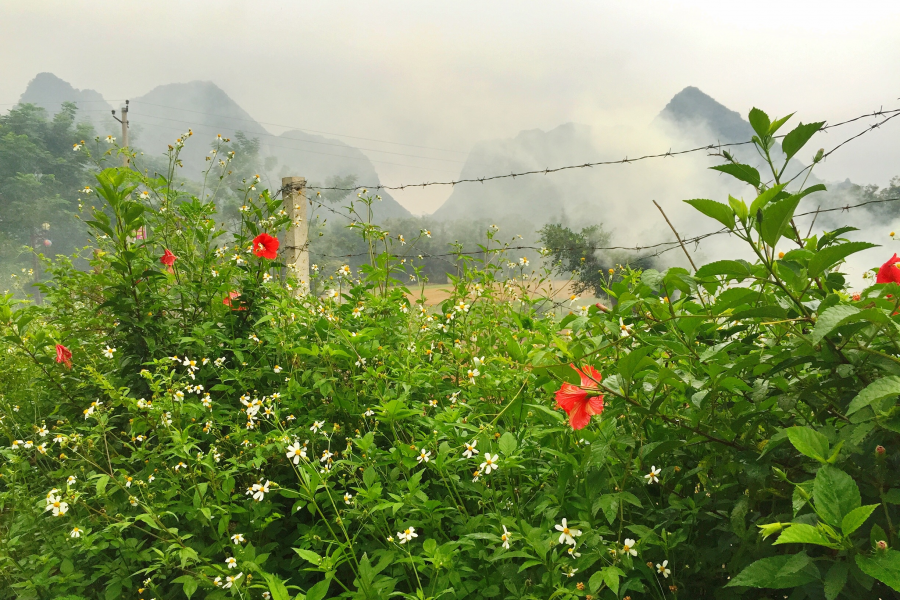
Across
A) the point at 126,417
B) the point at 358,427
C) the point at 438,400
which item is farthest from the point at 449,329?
the point at 126,417

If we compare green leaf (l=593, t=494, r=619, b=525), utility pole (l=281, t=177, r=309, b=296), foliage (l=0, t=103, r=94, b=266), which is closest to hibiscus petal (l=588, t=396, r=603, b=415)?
green leaf (l=593, t=494, r=619, b=525)

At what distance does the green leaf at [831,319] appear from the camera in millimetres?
593

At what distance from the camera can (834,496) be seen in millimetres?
586

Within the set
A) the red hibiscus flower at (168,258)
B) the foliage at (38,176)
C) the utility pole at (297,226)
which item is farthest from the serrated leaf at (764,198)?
the foliage at (38,176)

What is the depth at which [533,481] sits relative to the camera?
1158mm

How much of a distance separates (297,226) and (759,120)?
3478 millimetres

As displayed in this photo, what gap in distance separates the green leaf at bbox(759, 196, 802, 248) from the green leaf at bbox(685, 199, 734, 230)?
4 cm

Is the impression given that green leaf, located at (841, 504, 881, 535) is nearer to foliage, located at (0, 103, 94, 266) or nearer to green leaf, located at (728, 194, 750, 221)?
green leaf, located at (728, 194, 750, 221)

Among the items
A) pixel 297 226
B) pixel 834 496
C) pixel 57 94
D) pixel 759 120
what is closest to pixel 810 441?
pixel 834 496

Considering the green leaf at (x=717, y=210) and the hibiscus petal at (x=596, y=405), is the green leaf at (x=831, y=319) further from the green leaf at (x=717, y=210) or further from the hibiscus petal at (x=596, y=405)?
the hibiscus petal at (x=596, y=405)

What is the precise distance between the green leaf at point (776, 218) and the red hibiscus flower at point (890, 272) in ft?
1.55

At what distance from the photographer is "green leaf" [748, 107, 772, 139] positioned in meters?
0.79

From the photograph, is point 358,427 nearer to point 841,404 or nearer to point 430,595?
point 430,595

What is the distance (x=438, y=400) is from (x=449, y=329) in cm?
39
